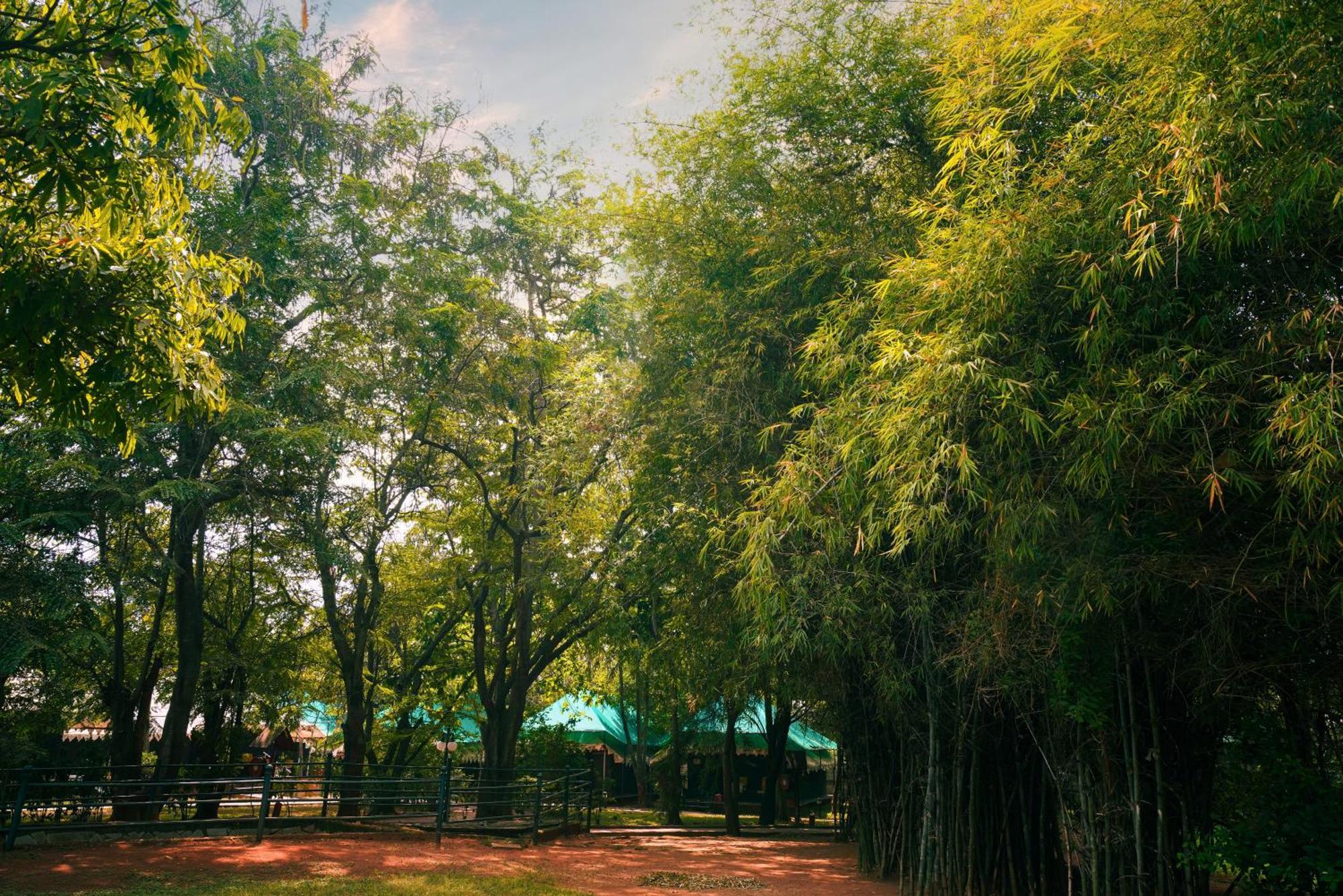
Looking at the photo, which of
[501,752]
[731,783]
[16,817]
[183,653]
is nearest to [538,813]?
[501,752]

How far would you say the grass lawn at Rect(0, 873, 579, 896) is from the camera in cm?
680

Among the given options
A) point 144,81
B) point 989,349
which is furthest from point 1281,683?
point 144,81

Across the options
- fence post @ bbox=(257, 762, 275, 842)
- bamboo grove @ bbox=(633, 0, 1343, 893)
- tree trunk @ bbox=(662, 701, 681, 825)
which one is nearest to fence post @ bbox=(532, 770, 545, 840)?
fence post @ bbox=(257, 762, 275, 842)

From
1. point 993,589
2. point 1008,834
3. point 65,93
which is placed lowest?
point 1008,834

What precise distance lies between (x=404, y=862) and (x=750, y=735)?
13.5 metres

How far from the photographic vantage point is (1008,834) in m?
7.68

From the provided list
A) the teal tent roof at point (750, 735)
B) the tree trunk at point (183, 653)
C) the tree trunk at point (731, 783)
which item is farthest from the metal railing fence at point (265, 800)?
the teal tent roof at point (750, 735)

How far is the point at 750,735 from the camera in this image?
21.3m

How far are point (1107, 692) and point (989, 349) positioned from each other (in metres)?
2.63

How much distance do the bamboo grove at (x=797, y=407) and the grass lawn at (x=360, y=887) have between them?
112 inches

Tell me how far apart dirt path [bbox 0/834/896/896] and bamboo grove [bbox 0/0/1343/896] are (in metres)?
1.58

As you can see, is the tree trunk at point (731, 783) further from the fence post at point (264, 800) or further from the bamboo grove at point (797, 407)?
the fence post at point (264, 800)

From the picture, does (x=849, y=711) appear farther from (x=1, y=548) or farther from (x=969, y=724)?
(x=1, y=548)

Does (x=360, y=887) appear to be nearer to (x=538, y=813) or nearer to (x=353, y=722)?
(x=538, y=813)
